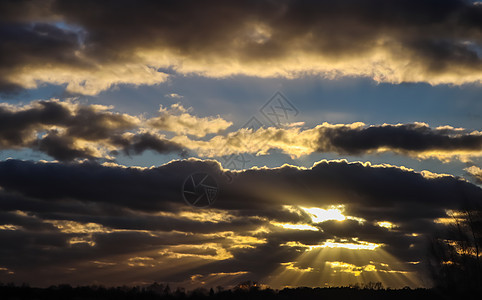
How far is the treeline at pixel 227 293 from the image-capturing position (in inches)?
1348

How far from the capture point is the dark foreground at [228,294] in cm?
3434

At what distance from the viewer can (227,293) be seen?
135ft

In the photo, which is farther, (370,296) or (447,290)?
(447,290)

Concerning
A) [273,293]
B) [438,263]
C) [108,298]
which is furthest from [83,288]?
[438,263]

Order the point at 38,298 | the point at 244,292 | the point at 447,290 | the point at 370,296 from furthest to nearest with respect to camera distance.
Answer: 1. the point at 447,290
2. the point at 370,296
3. the point at 244,292
4. the point at 38,298

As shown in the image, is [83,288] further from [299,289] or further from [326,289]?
[326,289]

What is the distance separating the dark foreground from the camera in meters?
34.3

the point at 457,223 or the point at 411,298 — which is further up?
the point at 457,223

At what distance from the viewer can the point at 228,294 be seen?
134 feet

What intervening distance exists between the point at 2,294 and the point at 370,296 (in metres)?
36.1

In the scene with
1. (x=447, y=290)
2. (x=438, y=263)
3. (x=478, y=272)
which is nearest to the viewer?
(x=447, y=290)

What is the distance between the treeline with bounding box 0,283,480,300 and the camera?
34.2m

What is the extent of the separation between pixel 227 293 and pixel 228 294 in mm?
452

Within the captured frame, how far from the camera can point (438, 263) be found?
5807 inches
